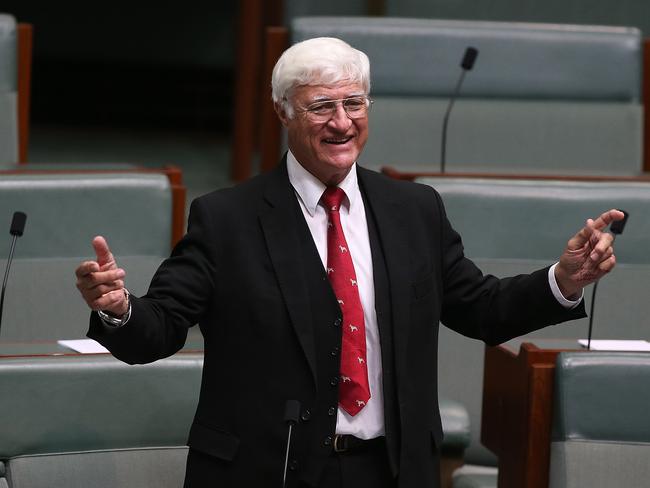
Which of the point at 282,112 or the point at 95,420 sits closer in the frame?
the point at 282,112

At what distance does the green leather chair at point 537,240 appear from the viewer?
2.95ft

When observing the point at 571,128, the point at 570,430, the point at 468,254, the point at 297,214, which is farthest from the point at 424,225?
the point at 571,128

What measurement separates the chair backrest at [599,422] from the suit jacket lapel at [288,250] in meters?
0.20

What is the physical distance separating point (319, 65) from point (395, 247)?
9 cm

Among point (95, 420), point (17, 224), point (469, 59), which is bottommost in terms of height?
point (95, 420)

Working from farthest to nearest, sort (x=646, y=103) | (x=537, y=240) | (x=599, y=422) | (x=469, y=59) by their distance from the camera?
(x=646, y=103) → (x=469, y=59) → (x=537, y=240) → (x=599, y=422)

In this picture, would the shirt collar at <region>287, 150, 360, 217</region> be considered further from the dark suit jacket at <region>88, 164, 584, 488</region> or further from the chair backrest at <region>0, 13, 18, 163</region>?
the chair backrest at <region>0, 13, 18, 163</region>

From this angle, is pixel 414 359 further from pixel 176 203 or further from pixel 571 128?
pixel 571 128

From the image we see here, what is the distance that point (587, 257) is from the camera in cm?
54

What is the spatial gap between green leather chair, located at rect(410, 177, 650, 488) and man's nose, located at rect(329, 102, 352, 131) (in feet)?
1.19

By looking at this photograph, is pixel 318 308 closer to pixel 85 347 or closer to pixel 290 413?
pixel 290 413

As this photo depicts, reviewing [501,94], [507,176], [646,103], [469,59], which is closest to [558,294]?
[507,176]

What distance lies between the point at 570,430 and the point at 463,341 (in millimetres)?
233

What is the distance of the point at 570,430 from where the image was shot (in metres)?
0.67
